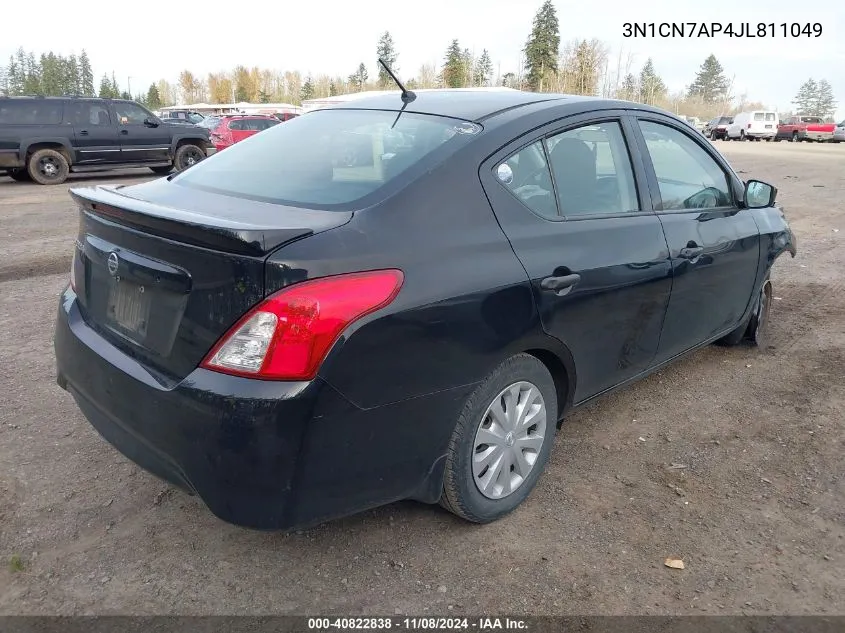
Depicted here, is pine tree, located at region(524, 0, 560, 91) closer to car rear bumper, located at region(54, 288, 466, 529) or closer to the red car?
Answer: the red car

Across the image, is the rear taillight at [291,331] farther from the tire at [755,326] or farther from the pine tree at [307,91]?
the pine tree at [307,91]

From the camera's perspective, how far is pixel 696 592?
8.04ft

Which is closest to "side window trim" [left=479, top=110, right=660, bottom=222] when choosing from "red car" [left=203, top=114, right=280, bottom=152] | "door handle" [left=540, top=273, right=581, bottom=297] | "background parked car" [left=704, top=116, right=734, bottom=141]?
"door handle" [left=540, top=273, right=581, bottom=297]

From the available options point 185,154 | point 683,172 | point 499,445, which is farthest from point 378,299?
point 185,154

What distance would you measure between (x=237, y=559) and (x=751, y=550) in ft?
6.48

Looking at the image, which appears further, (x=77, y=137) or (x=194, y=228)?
(x=77, y=137)

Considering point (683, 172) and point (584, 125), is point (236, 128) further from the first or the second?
point (584, 125)

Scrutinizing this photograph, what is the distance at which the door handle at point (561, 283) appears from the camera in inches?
107

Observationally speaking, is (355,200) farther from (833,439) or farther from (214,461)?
(833,439)

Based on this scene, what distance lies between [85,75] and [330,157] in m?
138

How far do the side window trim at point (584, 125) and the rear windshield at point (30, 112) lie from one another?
14.5 metres

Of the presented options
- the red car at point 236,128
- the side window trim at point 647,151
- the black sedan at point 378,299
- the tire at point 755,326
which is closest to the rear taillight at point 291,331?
the black sedan at point 378,299

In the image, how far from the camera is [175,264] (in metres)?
2.25

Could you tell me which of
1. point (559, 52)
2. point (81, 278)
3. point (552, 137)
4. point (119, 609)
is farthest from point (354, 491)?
point (559, 52)
